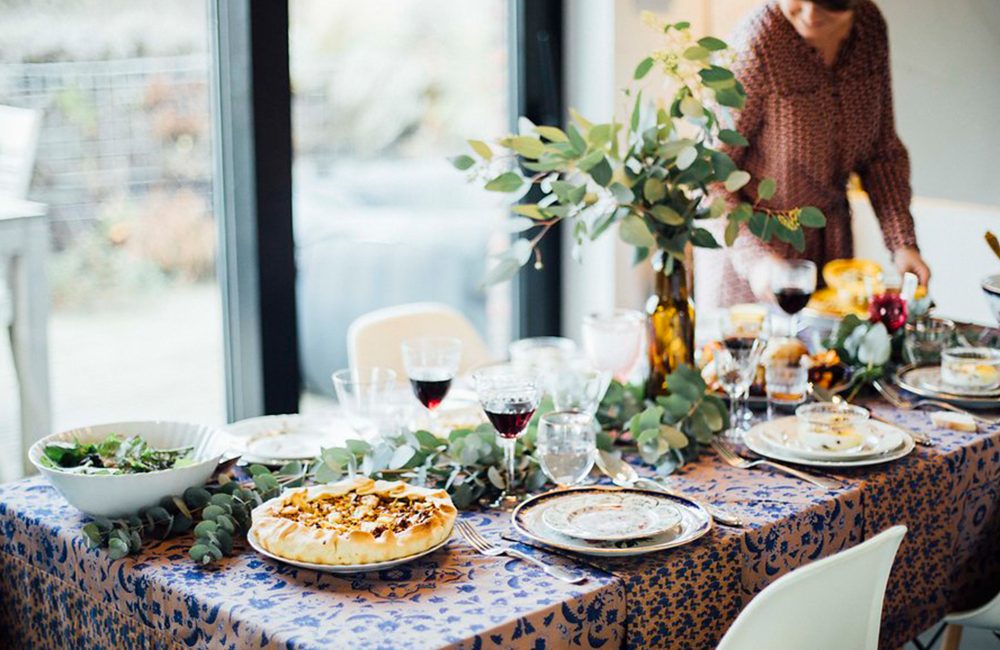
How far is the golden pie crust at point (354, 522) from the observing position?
4.90ft

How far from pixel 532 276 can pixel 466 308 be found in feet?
0.99

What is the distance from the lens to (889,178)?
285 cm

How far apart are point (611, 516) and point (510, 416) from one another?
0.66 feet

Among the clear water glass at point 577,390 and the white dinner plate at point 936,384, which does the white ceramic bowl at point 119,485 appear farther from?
the white dinner plate at point 936,384

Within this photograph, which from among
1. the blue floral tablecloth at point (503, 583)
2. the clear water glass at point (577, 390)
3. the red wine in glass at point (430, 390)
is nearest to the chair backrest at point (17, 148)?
the blue floral tablecloth at point (503, 583)

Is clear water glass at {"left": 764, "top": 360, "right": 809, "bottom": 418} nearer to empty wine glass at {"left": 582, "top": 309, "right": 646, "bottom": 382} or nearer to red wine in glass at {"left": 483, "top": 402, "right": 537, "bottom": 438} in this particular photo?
empty wine glass at {"left": 582, "top": 309, "right": 646, "bottom": 382}

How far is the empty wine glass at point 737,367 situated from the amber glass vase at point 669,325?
123 millimetres

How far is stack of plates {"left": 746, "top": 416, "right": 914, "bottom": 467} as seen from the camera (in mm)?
1917

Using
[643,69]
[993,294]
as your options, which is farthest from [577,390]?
[993,294]

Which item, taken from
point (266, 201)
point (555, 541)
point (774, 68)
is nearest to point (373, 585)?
point (555, 541)

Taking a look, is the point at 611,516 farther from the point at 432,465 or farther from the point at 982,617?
the point at 982,617

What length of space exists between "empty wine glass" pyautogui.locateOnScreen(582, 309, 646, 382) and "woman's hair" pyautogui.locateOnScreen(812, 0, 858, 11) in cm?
98

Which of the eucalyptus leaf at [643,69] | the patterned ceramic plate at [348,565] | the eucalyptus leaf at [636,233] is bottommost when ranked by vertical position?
the patterned ceramic plate at [348,565]

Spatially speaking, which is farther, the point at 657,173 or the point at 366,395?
the point at 657,173
